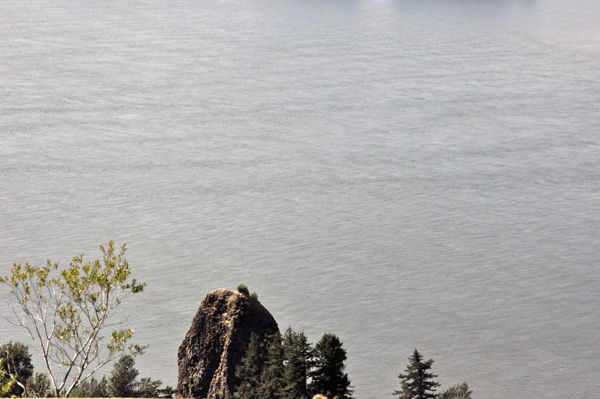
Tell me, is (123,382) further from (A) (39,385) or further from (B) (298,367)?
(B) (298,367)

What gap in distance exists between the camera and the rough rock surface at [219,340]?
863 inches

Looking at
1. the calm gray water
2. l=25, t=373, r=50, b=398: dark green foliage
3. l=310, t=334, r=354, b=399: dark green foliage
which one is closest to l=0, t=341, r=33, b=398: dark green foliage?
l=25, t=373, r=50, b=398: dark green foliage

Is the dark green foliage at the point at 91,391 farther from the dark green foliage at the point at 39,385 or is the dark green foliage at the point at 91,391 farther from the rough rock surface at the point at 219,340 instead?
the rough rock surface at the point at 219,340

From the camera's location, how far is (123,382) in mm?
24328

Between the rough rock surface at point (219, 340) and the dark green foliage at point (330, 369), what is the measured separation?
2.93 metres

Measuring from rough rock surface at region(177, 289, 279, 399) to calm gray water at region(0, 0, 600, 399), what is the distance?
185 inches

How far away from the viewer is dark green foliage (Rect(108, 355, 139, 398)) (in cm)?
2422

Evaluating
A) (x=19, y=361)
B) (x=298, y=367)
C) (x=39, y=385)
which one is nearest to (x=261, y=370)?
(x=298, y=367)

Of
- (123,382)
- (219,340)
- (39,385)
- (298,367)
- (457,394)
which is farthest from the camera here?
(123,382)

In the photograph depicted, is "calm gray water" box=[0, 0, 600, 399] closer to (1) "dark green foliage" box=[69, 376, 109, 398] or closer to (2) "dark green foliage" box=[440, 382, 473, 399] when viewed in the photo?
(1) "dark green foliage" box=[69, 376, 109, 398]

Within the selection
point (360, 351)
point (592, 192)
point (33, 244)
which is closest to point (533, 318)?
point (360, 351)

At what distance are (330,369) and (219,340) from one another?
4331mm

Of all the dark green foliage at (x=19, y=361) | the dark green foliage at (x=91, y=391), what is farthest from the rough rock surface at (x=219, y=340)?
the dark green foliage at (x=19, y=361)

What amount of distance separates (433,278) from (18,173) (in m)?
27.1
